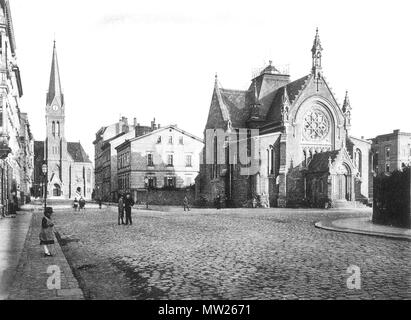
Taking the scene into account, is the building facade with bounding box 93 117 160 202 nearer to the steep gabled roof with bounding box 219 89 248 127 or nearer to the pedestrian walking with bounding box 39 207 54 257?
the steep gabled roof with bounding box 219 89 248 127

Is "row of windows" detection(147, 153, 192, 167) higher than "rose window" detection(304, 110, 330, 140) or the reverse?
the reverse

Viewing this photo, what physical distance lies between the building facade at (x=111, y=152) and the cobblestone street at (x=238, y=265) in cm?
5759

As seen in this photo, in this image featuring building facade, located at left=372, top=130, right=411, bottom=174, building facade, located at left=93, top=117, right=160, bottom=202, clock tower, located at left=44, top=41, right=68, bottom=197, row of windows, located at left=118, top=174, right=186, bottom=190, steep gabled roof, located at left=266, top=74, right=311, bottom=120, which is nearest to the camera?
steep gabled roof, located at left=266, top=74, right=311, bottom=120

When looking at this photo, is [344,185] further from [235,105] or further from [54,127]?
[54,127]

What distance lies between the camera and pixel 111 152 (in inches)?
3051

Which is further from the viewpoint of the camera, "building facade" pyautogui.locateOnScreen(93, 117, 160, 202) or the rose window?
"building facade" pyautogui.locateOnScreen(93, 117, 160, 202)

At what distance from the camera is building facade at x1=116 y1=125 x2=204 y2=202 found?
6366 centimetres

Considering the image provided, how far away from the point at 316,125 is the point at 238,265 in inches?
1567

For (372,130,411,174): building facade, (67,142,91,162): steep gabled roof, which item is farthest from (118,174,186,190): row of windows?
(67,142,91,162): steep gabled roof

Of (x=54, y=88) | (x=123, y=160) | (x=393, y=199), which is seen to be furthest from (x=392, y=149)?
(x=54, y=88)
